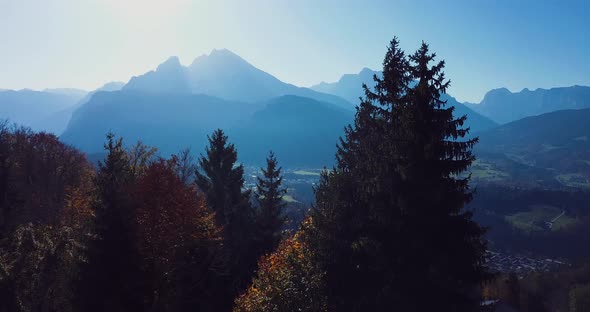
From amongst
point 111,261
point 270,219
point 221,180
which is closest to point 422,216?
point 111,261

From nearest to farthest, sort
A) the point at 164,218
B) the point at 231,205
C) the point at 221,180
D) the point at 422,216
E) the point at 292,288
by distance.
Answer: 1. the point at 422,216
2. the point at 292,288
3. the point at 164,218
4. the point at 231,205
5. the point at 221,180

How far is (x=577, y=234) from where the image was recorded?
445 ft

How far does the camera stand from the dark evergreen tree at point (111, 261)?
64.8 feet

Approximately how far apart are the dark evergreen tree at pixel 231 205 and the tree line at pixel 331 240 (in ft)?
7.52

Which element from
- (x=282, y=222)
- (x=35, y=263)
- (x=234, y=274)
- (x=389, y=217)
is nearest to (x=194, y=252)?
(x=234, y=274)

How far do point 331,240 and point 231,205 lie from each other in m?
18.7

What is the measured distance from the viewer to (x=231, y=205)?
36688 millimetres

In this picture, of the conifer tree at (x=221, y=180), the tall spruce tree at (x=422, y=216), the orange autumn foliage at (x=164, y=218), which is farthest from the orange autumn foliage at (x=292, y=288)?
the conifer tree at (x=221, y=180)

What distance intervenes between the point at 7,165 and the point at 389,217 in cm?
3234

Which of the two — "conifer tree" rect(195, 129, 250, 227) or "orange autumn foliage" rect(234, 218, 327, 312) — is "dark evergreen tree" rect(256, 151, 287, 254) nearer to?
"conifer tree" rect(195, 129, 250, 227)

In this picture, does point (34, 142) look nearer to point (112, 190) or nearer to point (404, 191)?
point (112, 190)

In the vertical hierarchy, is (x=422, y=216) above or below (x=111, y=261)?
above

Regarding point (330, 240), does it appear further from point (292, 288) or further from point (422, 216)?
point (422, 216)

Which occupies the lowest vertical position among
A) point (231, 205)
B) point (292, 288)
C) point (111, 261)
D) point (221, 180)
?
point (292, 288)
